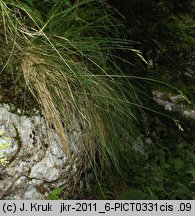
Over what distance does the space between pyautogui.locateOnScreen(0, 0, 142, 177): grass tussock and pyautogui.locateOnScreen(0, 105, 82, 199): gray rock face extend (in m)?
0.08

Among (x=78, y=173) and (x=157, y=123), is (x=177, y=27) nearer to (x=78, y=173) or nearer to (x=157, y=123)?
(x=157, y=123)

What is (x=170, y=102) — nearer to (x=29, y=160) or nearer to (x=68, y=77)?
(x=68, y=77)

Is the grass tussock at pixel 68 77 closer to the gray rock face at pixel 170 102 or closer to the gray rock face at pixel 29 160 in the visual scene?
the gray rock face at pixel 29 160

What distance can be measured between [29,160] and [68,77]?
59 cm

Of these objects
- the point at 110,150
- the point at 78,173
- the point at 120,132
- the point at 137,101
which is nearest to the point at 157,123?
the point at 137,101

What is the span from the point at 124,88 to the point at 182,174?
785mm

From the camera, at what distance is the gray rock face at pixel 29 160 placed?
2096mm

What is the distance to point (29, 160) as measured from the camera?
2156mm

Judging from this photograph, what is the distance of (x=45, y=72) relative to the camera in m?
2.34

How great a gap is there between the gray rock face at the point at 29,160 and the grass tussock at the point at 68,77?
3.3 inches

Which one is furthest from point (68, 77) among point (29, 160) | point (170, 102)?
point (170, 102)

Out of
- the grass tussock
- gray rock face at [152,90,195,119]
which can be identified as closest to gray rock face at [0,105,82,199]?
the grass tussock

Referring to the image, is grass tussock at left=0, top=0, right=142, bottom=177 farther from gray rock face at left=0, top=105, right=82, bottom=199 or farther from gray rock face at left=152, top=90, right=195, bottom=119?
gray rock face at left=152, top=90, right=195, bottom=119

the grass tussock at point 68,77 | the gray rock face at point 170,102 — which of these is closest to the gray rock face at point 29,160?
the grass tussock at point 68,77
